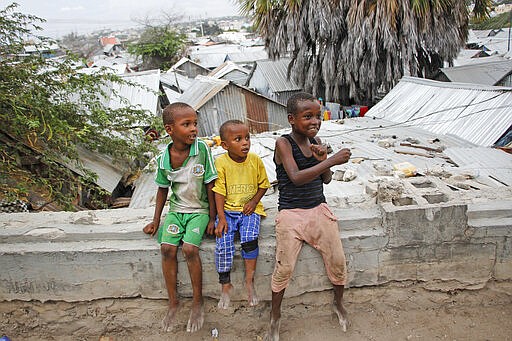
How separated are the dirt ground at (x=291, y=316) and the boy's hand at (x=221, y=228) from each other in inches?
22.1

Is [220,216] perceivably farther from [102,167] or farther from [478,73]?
[478,73]

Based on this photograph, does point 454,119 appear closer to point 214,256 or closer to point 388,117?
point 388,117

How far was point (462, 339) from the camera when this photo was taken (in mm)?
2500

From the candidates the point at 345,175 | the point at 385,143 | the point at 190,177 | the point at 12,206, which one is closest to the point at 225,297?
the point at 190,177

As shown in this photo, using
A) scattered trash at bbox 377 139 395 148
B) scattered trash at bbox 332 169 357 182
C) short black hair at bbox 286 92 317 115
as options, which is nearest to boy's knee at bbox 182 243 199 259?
short black hair at bbox 286 92 317 115

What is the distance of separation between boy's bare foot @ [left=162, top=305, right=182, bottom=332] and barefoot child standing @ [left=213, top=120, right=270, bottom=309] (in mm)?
330

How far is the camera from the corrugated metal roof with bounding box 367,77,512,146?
26.8 ft

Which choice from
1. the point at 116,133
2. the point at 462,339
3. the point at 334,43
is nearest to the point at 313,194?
the point at 462,339

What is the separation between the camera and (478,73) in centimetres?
1439

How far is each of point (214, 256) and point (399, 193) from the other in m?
1.40

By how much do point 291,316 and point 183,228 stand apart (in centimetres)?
100

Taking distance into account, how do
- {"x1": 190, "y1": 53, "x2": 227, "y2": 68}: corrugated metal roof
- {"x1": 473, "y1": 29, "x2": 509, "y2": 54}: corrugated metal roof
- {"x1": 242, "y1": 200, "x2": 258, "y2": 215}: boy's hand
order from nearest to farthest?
{"x1": 242, "y1": 200, "x2": 258, "y2": 215}: boy's hand → {"x1": 473, "y1": 29, "x2": 509, "y2": 54}: corrugated metal roof → {"x1": 190, "y1": 53, "x2": 227, "y2": 68}: corrugated metal roof

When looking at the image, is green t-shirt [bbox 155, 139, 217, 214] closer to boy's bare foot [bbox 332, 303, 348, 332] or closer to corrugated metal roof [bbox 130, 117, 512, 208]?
boy's bare foot [bbox 332, 303, 348, 332]

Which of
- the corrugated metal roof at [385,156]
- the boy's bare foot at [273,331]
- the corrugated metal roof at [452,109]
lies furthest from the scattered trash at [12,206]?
the corrugated metal roof at [452,109]
